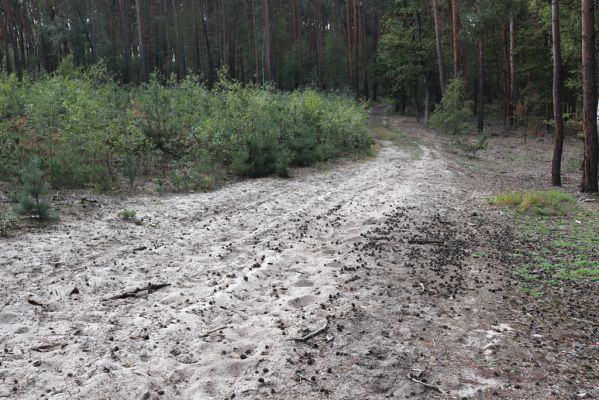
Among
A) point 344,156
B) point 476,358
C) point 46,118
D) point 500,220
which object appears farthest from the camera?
point 344,156

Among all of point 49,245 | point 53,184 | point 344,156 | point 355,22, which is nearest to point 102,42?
point 355,22

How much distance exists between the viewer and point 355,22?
37.9 m

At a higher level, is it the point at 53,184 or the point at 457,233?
the point at 53,184

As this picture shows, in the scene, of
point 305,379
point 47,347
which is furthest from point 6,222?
point 305,379

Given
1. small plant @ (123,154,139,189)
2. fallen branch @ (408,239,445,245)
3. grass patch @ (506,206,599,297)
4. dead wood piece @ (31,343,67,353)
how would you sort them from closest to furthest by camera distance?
dead wood piece @ (31,343,67,353), grass patch @ (506,206,599,297), fallen branch @ (408,239,445,245), small plant @ (123,154,139,189)

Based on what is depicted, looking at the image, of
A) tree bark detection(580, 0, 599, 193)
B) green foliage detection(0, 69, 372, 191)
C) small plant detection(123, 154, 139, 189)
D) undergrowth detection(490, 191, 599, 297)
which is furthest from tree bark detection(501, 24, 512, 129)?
small plant detection(123, 154, 139, 189)

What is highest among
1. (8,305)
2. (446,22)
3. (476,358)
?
(446,22)

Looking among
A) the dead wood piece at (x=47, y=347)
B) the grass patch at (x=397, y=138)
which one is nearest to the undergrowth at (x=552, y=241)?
the dead wood piece at (x=47, y=347)

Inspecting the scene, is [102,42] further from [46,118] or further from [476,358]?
[476,358]

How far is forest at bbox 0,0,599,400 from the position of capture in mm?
3441

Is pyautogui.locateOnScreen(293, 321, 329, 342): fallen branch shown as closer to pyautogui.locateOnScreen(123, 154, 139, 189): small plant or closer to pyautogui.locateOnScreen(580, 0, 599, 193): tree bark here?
pyautogui.locateOnScreen(123, 154, 139, 189): small plant

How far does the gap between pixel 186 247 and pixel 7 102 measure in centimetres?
745

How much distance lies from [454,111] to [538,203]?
13.8m

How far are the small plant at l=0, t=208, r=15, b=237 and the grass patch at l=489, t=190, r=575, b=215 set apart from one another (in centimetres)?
895
